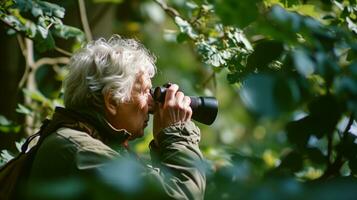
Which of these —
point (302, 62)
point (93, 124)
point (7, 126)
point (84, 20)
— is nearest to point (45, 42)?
point (7, 126)

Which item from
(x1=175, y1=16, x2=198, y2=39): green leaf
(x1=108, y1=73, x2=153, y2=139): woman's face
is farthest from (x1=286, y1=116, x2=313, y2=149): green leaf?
(x1=175, y1=16, x2=198, y2=39): green leaf

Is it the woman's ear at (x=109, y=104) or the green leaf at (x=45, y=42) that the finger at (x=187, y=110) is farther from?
the green leaf at (x=45, y=42)

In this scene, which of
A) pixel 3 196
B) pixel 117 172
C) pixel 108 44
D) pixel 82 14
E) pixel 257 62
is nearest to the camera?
pixel 117 172

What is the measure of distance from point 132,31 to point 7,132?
5.98 ft

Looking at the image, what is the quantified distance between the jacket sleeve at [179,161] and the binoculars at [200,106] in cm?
13

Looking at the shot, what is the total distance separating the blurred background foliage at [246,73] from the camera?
0.83 metres

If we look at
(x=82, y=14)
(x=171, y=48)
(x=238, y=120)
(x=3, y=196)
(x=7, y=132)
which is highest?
(x=3, y=196)

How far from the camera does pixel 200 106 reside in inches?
84.4

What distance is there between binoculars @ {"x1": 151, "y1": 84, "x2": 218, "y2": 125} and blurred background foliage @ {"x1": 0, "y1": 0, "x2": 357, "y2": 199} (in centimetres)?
10

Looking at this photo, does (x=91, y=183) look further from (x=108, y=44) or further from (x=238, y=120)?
(x=238, y=120)

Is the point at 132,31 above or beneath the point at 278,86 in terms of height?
beneath

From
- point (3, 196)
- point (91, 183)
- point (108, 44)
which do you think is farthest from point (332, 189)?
point (108, 44)

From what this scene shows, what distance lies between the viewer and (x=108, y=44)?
2164 mm

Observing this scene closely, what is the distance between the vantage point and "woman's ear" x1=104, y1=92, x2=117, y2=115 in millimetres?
2037
